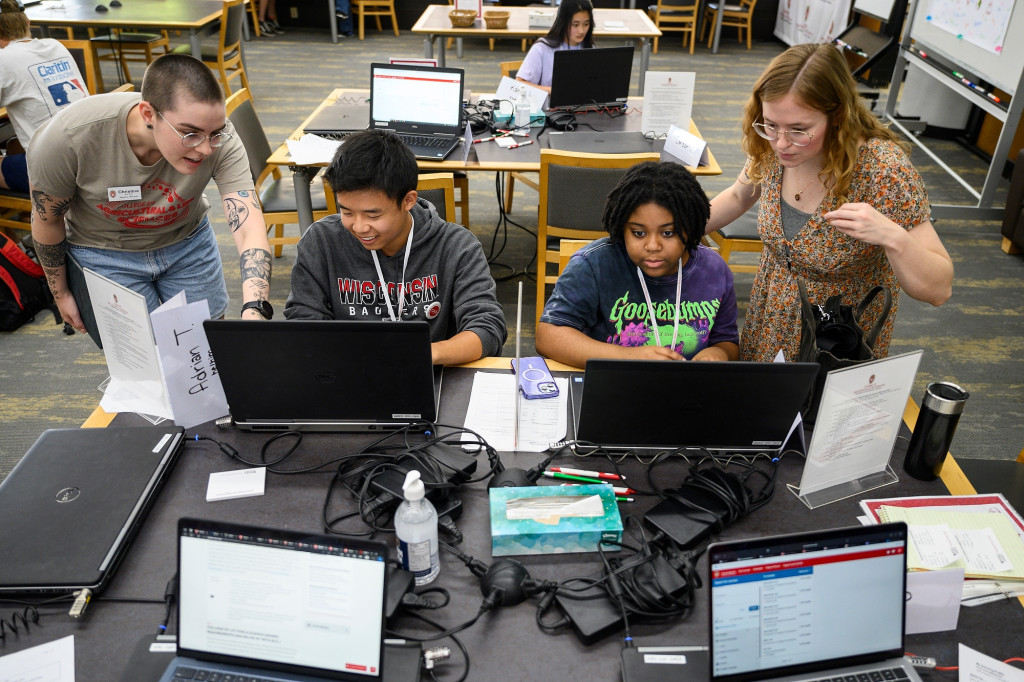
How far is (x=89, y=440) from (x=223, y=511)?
0.33 metres

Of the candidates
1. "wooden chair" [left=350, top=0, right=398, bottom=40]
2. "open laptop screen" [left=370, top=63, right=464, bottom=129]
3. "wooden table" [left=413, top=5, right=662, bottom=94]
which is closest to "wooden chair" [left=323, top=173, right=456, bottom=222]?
"open laptop screen" [left=370, top=63, right=464, bottom=129]

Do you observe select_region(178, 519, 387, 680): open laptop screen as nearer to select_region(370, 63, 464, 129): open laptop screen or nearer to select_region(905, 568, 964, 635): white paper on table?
select_region(905, 568, 964, 635): white paper on table

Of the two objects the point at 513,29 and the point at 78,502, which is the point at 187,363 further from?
the point at 513,29

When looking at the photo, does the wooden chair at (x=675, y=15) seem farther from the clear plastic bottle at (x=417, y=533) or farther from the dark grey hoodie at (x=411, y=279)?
the clear plastic bottle at (x=417, y=533)

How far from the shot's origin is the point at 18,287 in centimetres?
333

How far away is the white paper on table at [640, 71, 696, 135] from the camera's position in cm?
328

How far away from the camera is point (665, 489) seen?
138 cm

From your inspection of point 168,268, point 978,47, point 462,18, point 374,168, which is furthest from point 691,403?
point 462,18

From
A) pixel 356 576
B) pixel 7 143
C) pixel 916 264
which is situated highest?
pixel 916 264

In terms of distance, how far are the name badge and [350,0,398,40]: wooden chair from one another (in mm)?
7247

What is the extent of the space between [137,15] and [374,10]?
359cm

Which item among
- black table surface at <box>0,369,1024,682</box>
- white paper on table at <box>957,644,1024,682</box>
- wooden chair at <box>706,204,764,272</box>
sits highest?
white paper on table at <box>957,644,1024,682</box>

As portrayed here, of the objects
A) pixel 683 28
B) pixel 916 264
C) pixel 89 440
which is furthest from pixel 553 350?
pixel 683 28

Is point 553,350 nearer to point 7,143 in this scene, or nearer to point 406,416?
point 406,416
